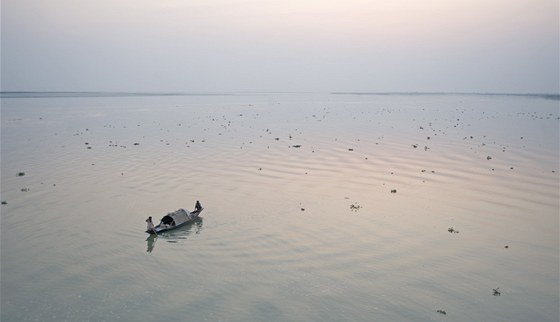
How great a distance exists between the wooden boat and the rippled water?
500mm

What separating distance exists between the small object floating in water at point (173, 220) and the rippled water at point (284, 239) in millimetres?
505

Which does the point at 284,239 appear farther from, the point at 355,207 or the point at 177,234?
the point at 355,207

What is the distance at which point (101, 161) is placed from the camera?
4828 centimetres

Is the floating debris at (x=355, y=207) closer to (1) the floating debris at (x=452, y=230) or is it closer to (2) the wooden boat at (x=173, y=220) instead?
(1) the floating debris at (x=452, y=230)

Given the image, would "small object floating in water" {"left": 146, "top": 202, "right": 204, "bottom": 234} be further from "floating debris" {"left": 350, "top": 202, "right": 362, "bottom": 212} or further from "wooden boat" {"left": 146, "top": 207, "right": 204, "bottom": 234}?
"floating debris" {"left": 350, "top": 202, "right": 362, "bottom": 212}

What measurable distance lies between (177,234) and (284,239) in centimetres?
706

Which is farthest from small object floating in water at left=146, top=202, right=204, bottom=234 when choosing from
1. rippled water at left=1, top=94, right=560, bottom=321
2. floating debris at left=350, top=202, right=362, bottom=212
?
floating debris at left=350, top=202, right=362, bottom=212

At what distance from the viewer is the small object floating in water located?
25891mm

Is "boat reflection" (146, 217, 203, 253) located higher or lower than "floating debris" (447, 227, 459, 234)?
lower

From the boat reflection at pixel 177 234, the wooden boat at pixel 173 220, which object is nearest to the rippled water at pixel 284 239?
the boat reflection at pixel 177 234

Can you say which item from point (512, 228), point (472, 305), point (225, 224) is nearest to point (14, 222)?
point (225, 224)


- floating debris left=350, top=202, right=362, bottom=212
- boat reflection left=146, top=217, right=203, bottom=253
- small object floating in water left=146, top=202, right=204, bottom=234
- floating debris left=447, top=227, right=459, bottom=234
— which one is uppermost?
floating debris left=447, top=227, right=459, bottom=234

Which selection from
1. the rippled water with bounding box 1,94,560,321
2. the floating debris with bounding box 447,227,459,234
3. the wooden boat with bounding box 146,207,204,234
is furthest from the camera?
the wooden boat with bounding box 146,207,204,234

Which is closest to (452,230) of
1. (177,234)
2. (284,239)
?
(284,239)
